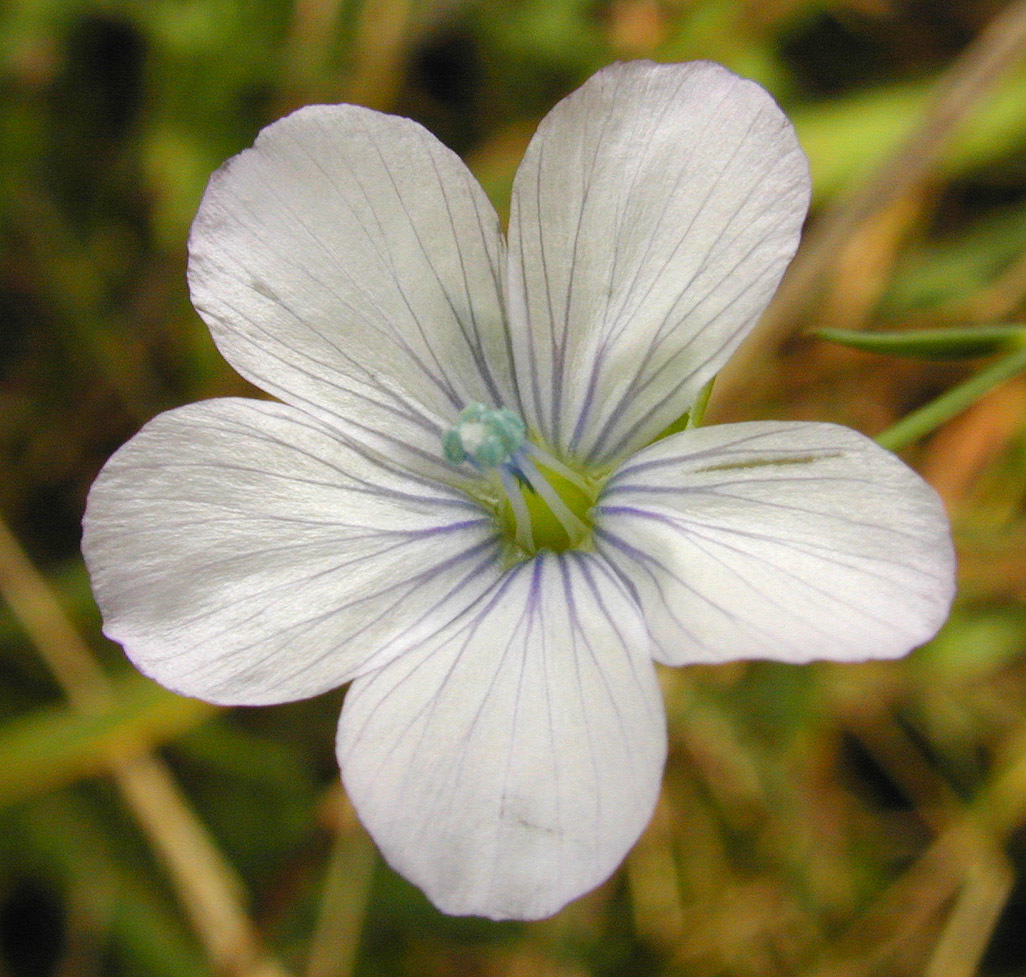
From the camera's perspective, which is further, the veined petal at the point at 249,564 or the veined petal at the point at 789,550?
the veined petal at the point at 249,564

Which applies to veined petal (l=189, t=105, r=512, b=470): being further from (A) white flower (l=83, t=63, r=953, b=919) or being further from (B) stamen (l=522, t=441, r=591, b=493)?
(B) stamen (l=522, t=441, r=591, b=493)

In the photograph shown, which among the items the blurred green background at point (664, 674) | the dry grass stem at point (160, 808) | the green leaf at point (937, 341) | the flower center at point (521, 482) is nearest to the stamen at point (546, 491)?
the flower center at point (521, 482)

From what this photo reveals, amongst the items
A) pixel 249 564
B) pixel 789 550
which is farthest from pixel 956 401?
pixel 249 564

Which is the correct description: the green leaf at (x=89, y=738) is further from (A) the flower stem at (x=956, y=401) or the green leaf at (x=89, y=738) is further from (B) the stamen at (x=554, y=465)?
(A) the flower stem at (x=956, y=401)

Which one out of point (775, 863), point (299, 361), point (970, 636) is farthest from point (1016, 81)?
point (299, 361)

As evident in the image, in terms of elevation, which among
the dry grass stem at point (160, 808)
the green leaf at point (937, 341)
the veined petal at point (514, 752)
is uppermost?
the green leaf at point (937, 341)
